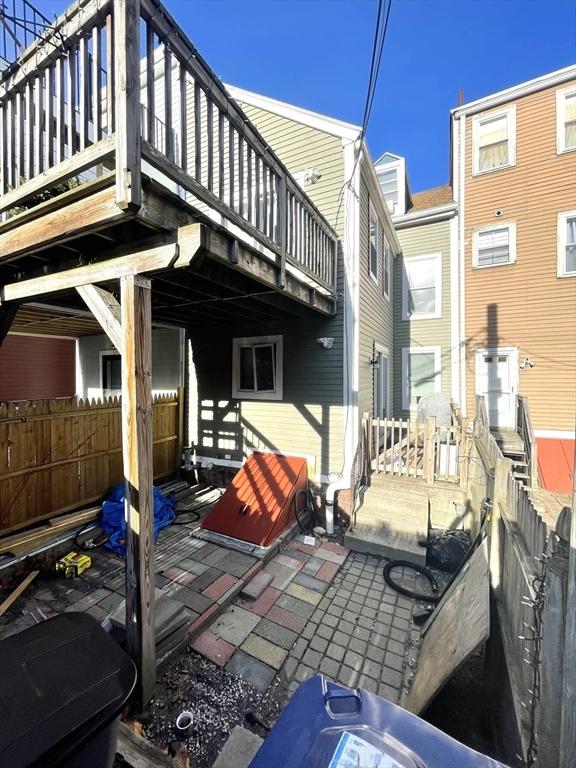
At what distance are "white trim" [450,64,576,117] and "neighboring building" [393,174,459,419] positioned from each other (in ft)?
7.22

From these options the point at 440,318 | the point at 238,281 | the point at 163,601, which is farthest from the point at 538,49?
the point at 163,601

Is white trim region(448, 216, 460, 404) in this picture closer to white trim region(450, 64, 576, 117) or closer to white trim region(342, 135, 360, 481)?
white trim region(450, 64, 576, 117)

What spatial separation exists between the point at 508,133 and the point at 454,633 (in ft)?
38.5

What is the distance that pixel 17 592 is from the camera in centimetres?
351

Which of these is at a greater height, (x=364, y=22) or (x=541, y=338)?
(x=364, y=22)

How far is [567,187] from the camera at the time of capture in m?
8.22

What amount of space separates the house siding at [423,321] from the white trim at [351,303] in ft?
15.5

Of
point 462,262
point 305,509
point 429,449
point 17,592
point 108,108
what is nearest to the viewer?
point 108,108

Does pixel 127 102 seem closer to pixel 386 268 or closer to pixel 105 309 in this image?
pixel 105 309

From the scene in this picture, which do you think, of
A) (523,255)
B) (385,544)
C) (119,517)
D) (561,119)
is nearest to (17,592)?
(119,517)

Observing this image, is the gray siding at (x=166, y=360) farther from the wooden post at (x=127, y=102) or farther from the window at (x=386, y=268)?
the wooden post at (x=127, y=102)

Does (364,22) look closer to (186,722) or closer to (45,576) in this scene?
(186,722)

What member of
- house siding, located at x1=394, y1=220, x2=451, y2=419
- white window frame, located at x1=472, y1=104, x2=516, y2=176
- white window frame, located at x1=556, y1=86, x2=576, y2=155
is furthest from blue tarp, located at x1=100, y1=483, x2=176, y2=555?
white window frame, located at x1=556, y1=86, x2=576, y2=155

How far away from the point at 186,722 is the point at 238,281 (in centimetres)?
377
